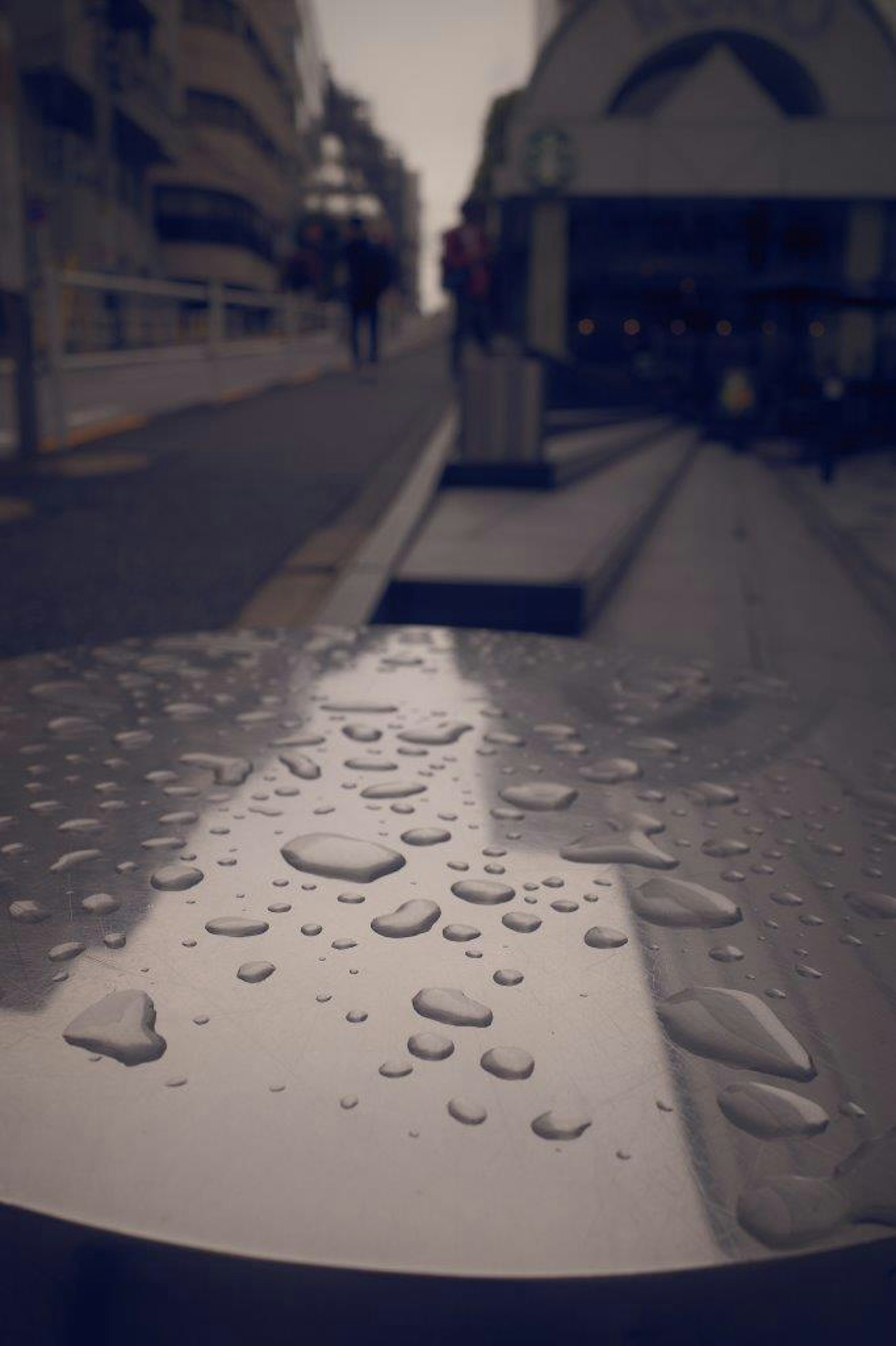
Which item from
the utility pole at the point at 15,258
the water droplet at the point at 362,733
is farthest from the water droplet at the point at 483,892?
the utility pole at the point at 15,258

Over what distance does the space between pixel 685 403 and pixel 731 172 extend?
519 cm

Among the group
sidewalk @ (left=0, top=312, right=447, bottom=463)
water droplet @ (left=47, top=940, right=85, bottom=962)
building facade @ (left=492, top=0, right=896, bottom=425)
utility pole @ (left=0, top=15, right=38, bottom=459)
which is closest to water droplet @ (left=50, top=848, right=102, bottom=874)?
water droplet @ (left=47, top=940, right=85, bottom=962)

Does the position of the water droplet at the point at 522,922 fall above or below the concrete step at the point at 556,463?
below

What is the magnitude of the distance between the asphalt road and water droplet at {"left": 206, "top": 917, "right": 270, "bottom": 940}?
1686 mm

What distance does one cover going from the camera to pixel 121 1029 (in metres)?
1.01

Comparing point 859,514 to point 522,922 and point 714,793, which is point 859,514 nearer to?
point 714,793

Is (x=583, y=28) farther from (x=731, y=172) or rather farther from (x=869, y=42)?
(x=869, y=42)

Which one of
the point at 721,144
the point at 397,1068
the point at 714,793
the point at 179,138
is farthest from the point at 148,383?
the point at 179,138

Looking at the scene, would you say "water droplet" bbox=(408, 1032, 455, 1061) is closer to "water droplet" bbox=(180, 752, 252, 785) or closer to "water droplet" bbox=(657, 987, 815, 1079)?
"water droplet" bbox=(657, 987, 815, 1079)

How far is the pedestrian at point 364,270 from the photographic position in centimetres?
1186

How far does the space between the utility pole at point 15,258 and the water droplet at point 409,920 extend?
193 inches

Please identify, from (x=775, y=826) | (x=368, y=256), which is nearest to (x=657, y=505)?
(x=775, y=826)

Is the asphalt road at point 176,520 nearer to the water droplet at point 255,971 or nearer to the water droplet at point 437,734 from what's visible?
the water droplet at point 437,734

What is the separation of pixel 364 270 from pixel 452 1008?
11828 millimetres
